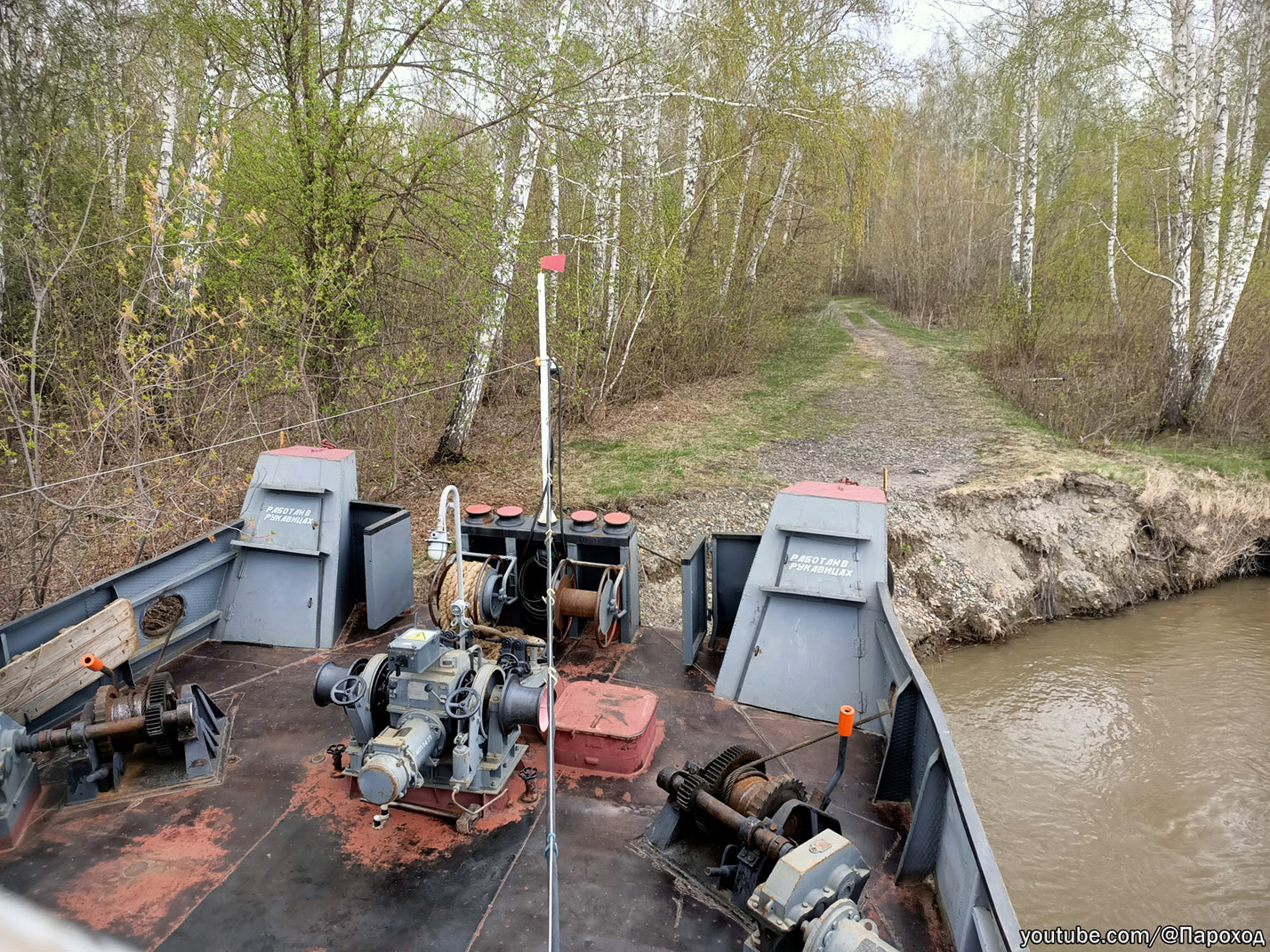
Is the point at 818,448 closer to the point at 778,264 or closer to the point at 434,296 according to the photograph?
the point at 434,296

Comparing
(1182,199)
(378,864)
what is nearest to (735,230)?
(1182,199)

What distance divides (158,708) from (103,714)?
12.3 inches

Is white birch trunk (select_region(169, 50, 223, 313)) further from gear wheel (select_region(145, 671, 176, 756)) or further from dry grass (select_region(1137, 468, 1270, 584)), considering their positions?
dry grass (select_region(1137, 468, 1270, 584))

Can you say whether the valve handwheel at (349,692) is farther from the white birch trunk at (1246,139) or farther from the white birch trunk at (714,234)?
the white birch trunk at (714,234)

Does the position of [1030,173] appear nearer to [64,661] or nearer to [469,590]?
[469,590]

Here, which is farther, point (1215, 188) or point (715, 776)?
point (1215, 188)

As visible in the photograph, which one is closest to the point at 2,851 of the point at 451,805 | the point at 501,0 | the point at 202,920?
the point at 202,920

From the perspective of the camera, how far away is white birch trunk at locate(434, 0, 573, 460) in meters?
8.96

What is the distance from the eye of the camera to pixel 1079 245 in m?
17.5

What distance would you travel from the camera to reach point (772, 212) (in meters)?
18.5

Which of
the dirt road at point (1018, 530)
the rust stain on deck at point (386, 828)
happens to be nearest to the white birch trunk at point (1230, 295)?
the dirt road at point (1018, 530)

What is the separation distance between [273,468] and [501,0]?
24.2 ft

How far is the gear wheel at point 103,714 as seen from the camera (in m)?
3.88

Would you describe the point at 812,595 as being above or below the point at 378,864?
above
